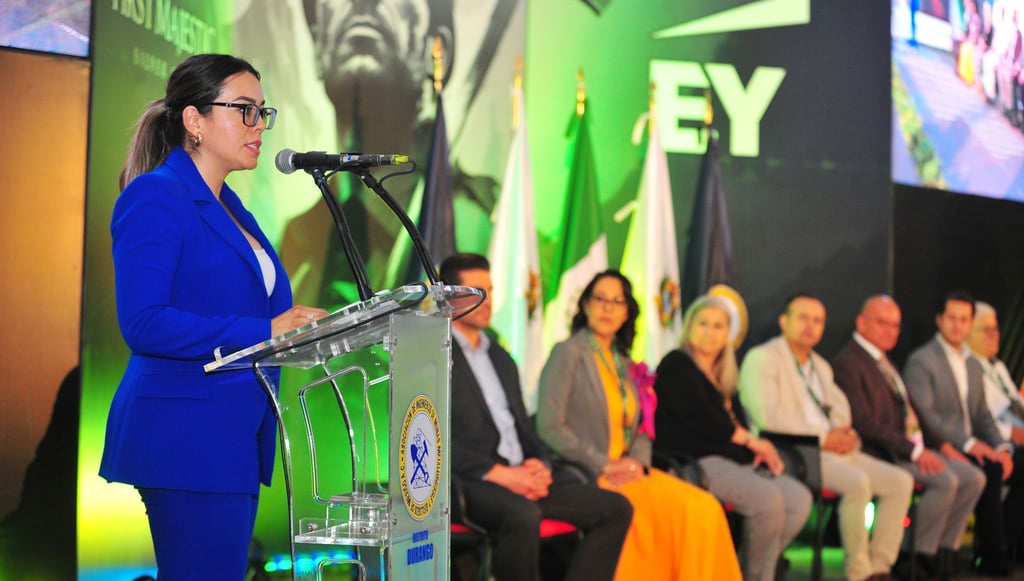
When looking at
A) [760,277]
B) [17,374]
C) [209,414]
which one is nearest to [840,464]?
[760,277]

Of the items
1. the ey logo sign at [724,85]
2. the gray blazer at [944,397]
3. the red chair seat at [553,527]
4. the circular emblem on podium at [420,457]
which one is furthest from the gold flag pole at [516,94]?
the circular emblem on podium at [420,457]

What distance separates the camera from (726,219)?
6.86m

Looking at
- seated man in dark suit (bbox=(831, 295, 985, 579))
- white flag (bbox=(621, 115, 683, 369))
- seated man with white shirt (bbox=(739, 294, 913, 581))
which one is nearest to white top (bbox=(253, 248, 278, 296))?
seated man with white shirt (bbox=(739, 294, 913, 581))

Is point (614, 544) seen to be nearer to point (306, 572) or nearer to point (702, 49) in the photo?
point (306, 572)

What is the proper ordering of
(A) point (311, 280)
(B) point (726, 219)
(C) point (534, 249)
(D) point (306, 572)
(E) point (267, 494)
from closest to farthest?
(D) point (306, 572) → (E) point (267, 494) → (A) point (311, 280) → (C) point (534, 249) → (B) point (726, 219)

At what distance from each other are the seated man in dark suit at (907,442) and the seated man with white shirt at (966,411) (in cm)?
17

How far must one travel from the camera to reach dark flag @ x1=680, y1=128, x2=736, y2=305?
675 cm

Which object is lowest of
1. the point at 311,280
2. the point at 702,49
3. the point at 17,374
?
the point at 17,374

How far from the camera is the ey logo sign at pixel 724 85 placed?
23.1 ft

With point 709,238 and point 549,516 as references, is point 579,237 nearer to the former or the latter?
point 709,238

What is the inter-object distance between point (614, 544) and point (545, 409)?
0.71m

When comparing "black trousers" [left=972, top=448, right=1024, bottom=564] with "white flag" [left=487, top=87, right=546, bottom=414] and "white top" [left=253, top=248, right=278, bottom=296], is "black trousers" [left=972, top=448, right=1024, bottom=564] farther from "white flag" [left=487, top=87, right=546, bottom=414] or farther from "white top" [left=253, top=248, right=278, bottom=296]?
"white top" [left=253, top=248, right=278, bottom=296]

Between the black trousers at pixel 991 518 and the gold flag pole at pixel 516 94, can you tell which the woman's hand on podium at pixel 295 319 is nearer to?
the gold flag pole at pixel 516 94

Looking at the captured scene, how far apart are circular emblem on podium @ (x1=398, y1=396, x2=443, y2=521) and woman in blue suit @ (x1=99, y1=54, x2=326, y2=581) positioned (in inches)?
10.9
